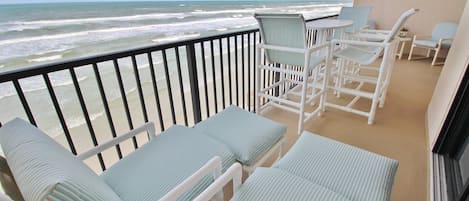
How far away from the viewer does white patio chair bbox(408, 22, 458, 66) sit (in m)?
4.15

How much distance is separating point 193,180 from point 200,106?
3.70ft

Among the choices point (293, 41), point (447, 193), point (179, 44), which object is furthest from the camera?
point (293, 41)

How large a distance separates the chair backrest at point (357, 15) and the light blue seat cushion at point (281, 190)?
2.65 metres

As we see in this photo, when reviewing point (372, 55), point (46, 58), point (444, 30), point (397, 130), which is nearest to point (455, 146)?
point (397, 130)

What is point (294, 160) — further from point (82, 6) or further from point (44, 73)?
point (82, 6)

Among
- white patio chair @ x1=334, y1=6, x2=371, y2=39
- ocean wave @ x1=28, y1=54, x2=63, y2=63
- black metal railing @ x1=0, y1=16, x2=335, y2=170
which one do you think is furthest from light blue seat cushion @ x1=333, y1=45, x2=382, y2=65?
ocean wave @ x1=28, y1=54, x2=63, y2=63

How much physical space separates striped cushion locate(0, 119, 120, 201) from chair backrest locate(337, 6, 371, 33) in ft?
10.6

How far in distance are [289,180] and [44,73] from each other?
1.17 meters

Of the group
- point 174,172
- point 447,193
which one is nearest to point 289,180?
point 174,172

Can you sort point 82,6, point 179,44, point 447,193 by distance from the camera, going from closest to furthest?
point 447,193 → point 179,44 → point 82,6

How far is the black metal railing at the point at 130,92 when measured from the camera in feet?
3.90

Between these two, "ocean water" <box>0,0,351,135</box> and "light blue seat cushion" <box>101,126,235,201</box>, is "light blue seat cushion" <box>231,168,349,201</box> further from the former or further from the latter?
"ocean water" <box>0,0,351,135</box>

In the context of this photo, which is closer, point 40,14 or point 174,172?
point 174,172

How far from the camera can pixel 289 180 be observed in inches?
36.8
